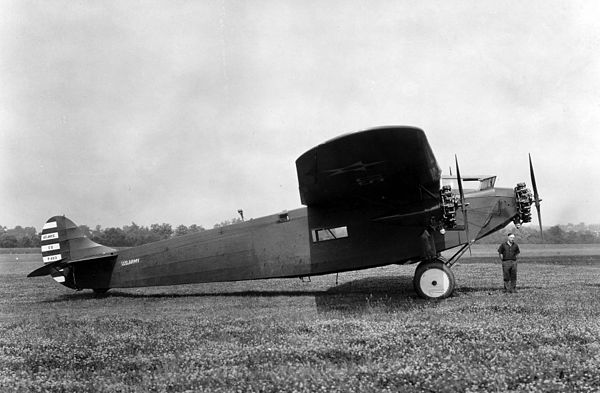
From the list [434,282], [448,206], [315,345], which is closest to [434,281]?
[434,282]

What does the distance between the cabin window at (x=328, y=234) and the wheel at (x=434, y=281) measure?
6.38 ft

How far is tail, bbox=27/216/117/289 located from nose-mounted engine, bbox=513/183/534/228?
10.5m

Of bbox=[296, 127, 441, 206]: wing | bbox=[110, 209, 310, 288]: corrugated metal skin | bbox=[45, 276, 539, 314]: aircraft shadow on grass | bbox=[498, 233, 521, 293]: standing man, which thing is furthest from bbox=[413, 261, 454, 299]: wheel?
bbox=[110, 209, 310, 288]: corrugated metal skin

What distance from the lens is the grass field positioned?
4.26m

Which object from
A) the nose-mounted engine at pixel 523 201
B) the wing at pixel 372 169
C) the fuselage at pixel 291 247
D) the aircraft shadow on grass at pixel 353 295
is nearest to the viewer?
the wing at pixel 372 169

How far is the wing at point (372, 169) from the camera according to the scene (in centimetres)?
693

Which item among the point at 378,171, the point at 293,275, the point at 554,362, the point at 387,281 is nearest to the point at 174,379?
the point at 554,362

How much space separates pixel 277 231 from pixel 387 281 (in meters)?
4.60

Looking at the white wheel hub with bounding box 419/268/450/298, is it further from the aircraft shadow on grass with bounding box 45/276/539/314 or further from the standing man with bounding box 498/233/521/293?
the standing man with bounding box 498/233/521/293

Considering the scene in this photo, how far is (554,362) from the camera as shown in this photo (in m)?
4.45

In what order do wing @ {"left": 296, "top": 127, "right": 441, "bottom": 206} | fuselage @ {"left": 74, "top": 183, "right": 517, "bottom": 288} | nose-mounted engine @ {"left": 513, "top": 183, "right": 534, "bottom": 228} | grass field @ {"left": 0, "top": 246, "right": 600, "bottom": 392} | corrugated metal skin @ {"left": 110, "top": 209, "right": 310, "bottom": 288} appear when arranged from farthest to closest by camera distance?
corrugated metal skin @ {"left": 110, "top": 209, "right": 310, "bottom": 288}, fuselage @ {"left": 74, "top": 183, "right": 517, "bottom": 288}, nose-mounted engine @ {"left": 513, "top": 183, "right": 534, "bottom": 228}, wing @ {"left": 296, "top": 127, "right": 441, "bottom": 206}, grass field @ {"left": 0, "top": 246, "right": 600, "bottom": 392}

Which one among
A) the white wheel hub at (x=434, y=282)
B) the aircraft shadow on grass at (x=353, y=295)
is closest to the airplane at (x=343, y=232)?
the white wheel hub at (x=434, y=282)

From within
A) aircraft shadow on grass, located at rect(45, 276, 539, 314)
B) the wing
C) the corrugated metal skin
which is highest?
the wing

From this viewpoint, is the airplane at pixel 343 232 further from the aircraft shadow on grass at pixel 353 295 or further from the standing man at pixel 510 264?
the standing man at pixel 510 264
